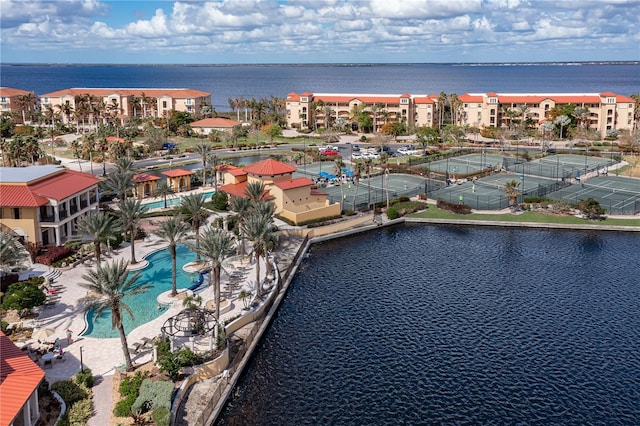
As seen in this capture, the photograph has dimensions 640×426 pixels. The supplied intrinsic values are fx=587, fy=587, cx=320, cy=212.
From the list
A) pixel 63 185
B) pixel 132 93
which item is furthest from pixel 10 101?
pixel 63 185

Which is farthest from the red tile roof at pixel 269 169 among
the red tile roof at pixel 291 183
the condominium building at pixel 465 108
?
the condominium building at pixel 465 108

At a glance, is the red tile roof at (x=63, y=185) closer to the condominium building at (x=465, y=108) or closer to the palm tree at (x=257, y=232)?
the palm tree at (x=257, y=232)

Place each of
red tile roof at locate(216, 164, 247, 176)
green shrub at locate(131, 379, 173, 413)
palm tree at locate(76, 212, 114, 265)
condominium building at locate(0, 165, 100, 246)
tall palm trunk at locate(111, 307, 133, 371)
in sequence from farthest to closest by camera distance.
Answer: red tile roof at locate(216, 164, 247, 176), condominium building at locate(0, 165, 100, 246), palm tree at locate(76, 212, 114, 265), tall palm trunk at locate(111, 307, 133, 371), green shrub at locate(131, 379, 173, 413)

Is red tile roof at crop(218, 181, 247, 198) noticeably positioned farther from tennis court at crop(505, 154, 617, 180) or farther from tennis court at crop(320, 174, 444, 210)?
tennis court at crop(505, 154, 617, 180)

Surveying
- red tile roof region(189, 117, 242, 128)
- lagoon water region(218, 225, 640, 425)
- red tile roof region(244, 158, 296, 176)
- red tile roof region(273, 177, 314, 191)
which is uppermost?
red tile roof region(189, 117, 242, 128)

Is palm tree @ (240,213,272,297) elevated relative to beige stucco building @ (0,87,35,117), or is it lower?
lower

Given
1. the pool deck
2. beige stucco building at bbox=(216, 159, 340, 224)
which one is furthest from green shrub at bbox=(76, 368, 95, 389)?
beige stucco building at bbox=(216, 159, 340, 224)
